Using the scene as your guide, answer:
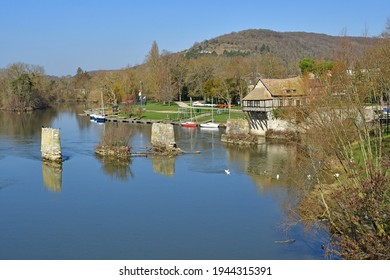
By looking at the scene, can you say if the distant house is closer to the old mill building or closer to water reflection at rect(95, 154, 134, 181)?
the old mill building

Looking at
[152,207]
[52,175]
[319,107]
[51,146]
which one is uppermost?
[319,107]

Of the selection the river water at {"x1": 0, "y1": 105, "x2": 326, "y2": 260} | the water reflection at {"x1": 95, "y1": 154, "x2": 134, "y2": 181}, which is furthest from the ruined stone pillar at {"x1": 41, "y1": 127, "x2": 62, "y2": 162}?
the water reflection at {"x1": 95, "y1": 154, "x2": 134, "y2": 181}

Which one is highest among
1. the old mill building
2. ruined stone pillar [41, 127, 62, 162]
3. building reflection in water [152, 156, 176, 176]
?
the old mill building

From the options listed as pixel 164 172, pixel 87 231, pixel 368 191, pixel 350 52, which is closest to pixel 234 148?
pixel 164 172

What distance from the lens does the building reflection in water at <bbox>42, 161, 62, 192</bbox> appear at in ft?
78.8

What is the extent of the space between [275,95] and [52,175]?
19.6 meters

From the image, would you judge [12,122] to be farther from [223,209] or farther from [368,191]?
[368,191]

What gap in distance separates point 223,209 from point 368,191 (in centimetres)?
982

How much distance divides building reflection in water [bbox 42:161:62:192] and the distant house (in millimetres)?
17179

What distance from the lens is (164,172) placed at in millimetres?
26594

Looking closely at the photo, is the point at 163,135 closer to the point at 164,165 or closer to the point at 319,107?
the point at 164,165

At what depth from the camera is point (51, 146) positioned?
29516 millimetres

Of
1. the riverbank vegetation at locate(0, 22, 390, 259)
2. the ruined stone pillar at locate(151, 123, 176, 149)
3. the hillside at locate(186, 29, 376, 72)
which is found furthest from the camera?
the hillside at locate(186, 29, 376, 72)

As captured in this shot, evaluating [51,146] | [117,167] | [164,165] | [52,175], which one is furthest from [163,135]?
[52,175]
